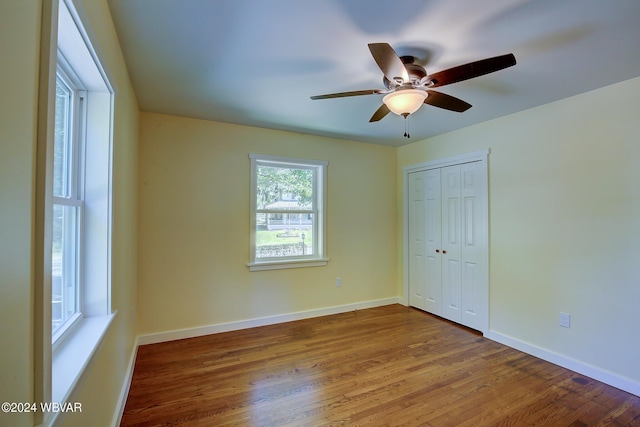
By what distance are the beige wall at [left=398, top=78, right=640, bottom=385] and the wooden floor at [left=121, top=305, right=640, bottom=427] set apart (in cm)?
31

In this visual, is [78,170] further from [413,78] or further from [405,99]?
[413,78]

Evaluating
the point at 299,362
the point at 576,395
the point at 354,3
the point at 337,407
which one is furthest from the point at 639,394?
the point at 354,3

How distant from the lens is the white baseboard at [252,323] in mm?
3095

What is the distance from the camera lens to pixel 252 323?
11.6 feet

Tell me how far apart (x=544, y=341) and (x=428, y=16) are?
302 centimetres

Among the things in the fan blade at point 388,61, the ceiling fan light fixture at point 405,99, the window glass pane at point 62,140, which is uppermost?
the fan blade at point 388,61

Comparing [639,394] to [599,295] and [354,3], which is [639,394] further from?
[354,3]

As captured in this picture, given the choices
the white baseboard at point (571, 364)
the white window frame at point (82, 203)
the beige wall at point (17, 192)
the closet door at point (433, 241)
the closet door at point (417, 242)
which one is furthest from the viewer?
the closet door at point (417, 242)

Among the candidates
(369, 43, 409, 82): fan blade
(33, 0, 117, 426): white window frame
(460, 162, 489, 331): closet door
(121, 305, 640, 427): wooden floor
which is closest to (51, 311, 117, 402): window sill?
(33, 0, 117, 426): white window frame

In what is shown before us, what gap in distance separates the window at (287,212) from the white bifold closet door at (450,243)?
1388 millimetres

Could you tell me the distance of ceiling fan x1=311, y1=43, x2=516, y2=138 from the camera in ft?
5.23

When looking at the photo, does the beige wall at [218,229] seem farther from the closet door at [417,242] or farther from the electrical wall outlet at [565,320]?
the electrical wall outlet at [565,320]

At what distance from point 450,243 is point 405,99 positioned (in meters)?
2.41

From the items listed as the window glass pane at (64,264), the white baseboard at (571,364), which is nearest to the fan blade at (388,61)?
the window glass pane at (64,264)
